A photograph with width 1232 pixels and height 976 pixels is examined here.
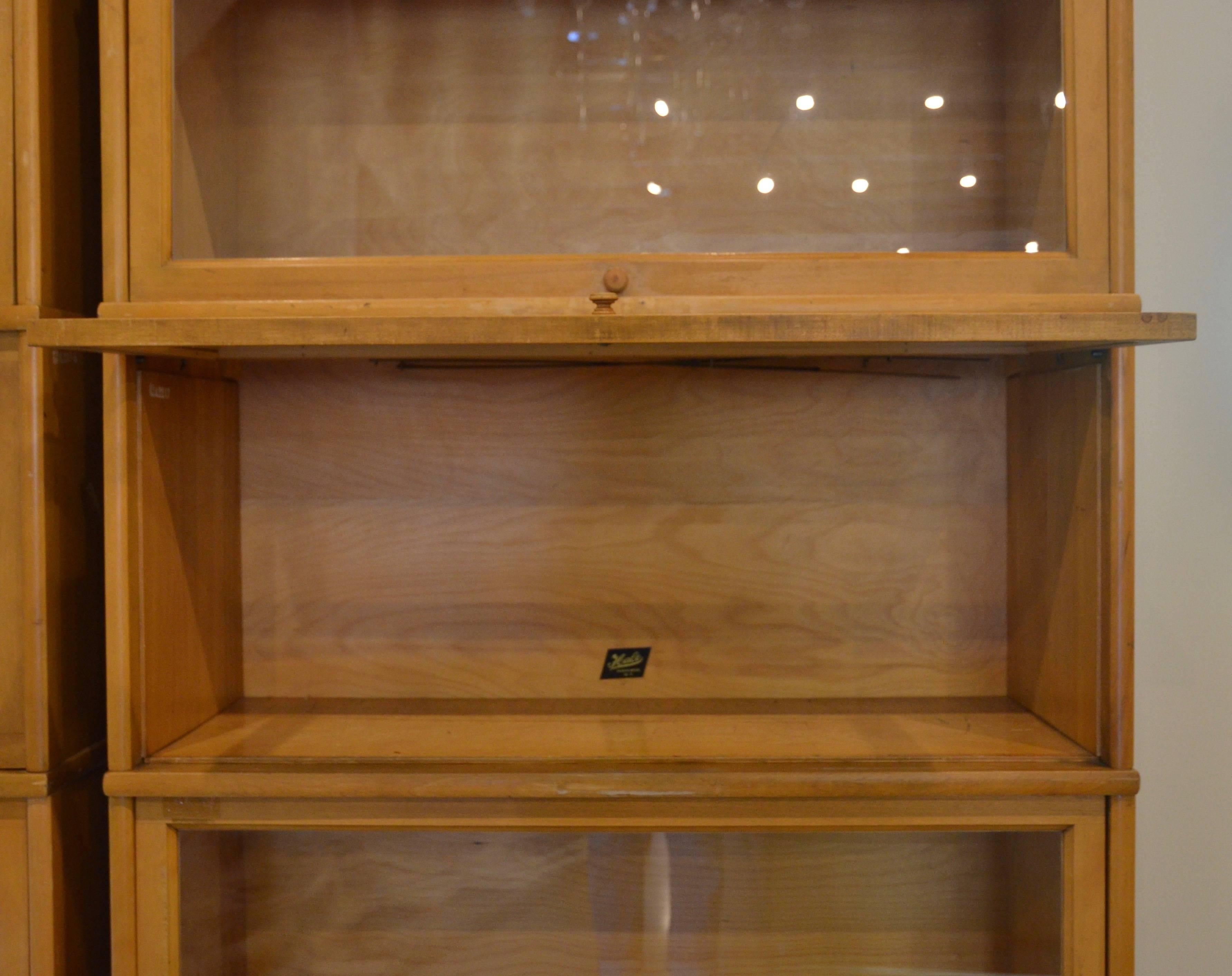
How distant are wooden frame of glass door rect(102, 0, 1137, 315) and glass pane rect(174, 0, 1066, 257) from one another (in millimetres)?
21

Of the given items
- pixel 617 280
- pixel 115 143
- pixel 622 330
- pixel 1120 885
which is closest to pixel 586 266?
pixel 617 280

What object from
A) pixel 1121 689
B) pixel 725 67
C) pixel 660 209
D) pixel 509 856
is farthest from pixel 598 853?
pixel 725 67

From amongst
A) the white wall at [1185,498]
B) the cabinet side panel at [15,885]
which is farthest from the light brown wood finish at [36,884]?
the white wall at [1185,498]

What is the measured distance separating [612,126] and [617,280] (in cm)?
20

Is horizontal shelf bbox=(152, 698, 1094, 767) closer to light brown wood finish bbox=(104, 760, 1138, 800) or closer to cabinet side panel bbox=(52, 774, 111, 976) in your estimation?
light brown wood finish bbox=(104, 760, 1138, 800)

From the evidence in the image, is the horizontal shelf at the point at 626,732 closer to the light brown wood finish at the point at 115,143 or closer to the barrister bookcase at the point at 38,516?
the barrister bookcase at the point at 38,516

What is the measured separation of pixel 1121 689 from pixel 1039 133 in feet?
1.77

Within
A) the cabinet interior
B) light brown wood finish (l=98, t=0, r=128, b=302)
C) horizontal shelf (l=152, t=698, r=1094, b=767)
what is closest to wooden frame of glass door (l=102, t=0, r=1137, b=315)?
light brown wood finish (l=98, t=0, r=128, b=302)

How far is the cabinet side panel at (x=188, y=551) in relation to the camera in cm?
96

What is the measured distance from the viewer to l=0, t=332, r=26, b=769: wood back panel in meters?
0.95

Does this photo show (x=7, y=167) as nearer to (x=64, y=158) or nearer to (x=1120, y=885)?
(x=64, y=158)

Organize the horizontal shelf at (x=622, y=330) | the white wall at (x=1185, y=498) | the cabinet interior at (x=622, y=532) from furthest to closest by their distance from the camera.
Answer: the white wall at (x=1185, y=498), the cabinet interior at (x=622, y=532), the horizontal shelf at (x=622, y=330)

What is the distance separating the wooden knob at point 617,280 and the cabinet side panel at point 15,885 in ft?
2.50

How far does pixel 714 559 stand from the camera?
117 cm
